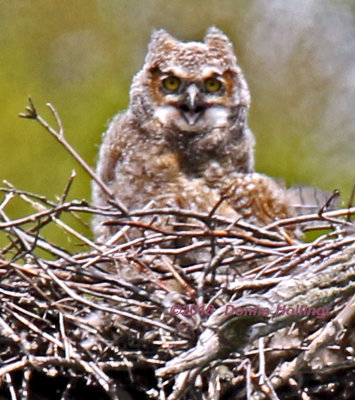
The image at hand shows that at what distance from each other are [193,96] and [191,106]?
0.13 feet

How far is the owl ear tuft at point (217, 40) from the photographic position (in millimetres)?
3896

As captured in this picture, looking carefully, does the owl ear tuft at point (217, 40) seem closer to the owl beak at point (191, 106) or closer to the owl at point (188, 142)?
the owl at point (188, 142)

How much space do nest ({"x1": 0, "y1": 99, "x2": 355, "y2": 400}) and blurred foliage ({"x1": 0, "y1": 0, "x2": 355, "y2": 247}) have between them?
1676 mm

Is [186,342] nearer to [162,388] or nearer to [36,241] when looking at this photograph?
[162,388]

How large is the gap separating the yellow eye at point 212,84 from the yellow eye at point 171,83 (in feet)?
0.37

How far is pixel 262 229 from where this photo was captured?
2963 mm

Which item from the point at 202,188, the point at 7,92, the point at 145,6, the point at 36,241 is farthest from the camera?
the point at 145,6

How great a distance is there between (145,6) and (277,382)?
494 centimetres

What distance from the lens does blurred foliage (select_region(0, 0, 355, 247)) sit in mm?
5156

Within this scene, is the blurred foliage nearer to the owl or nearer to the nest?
the owl

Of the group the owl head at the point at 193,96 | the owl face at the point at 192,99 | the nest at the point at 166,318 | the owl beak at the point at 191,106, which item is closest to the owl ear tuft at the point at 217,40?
the owl head at the point at 193,96

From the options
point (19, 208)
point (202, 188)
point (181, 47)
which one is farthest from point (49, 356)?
point (19, 208)

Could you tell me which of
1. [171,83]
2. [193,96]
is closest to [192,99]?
[193,96]

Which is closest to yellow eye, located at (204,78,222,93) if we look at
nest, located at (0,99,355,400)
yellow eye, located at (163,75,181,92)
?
yellow eye, located at (163,75,181,92)
